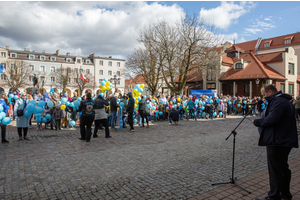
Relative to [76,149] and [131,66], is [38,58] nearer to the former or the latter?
[131,66]

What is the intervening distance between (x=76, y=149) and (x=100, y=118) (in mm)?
2159

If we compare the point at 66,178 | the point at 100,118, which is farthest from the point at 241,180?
the point at 100,118

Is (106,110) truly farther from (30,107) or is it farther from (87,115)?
(30,107)

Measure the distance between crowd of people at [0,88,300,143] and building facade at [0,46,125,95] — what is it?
35.7m

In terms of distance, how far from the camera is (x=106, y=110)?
11961 millimetres

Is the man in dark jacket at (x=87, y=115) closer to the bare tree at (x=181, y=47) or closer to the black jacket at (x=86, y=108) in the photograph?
the black jacket at (x=86, y=108)

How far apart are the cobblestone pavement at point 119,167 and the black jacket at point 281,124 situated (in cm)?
155

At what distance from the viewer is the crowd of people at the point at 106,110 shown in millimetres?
8328

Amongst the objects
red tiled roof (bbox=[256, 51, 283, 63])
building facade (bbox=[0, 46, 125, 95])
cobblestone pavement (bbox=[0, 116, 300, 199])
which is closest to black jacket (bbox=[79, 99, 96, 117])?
cobblestone pavement (bbox=[0, 116, 300, 199])

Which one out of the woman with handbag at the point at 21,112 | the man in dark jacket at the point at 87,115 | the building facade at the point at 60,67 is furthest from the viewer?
the building facade at the point at 60,67

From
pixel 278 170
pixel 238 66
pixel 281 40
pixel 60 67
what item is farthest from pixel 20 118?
pixel 281 40

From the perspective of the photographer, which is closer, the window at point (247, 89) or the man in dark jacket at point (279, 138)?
the man in dark jacket at point (279, 138)

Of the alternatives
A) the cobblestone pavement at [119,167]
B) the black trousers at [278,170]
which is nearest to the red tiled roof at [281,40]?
the cobblestone pavement at [119,167]

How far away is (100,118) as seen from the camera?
906 cm
